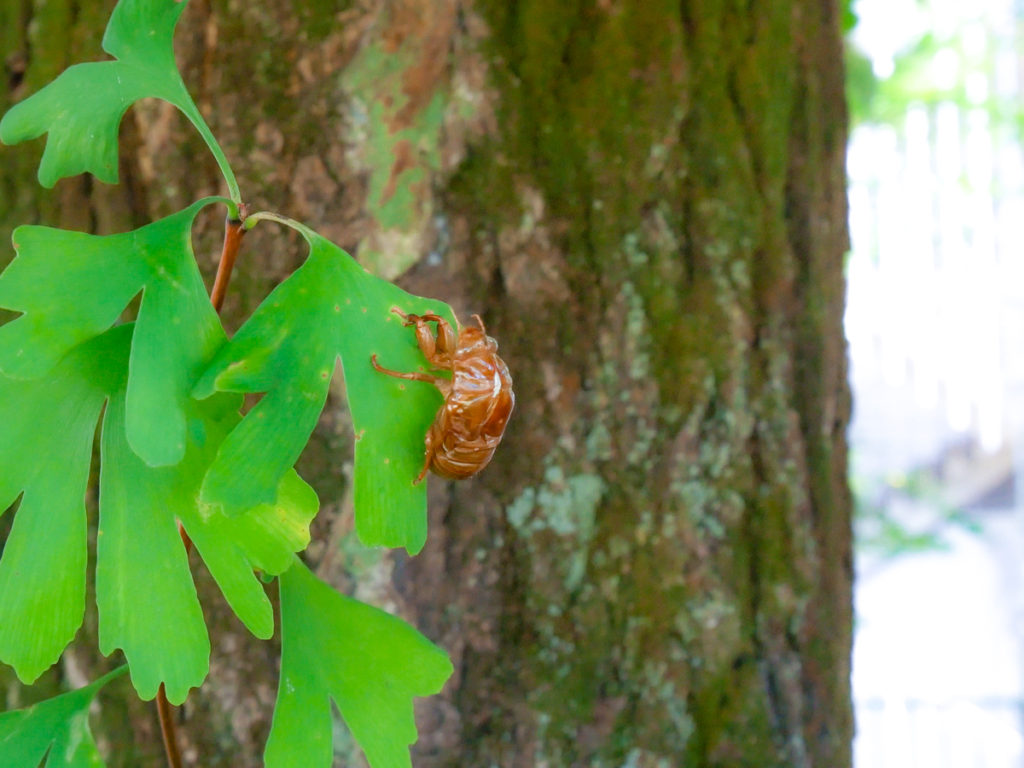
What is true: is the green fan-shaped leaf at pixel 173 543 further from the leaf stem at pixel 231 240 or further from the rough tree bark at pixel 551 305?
the rough tree bark at pixel 551 305

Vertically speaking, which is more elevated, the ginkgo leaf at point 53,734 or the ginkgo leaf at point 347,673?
the ginkgo leaf at point 347,673

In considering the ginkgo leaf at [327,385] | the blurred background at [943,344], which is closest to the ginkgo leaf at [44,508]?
the ginkgo leaf at [327,385]

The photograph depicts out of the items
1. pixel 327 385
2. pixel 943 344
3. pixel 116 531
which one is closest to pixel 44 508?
pixel 116 531

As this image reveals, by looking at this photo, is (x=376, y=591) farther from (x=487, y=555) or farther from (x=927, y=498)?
(x=927, y=498)

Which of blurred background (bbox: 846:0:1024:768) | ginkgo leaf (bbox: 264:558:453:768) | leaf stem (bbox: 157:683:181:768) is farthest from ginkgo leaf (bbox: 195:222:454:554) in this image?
blurred background (bbox: 846:0:1024:768)

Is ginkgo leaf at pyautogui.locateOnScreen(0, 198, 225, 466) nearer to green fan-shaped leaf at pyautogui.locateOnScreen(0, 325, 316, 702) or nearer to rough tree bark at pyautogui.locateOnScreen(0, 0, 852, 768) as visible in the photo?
green fan-shaped leaf at pyautogui.locateOnScreen(0, 325, 316, 702)

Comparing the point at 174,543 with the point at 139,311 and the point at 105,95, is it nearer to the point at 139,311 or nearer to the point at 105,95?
the point at 139,311

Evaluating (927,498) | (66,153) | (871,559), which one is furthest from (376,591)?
(927,498)
